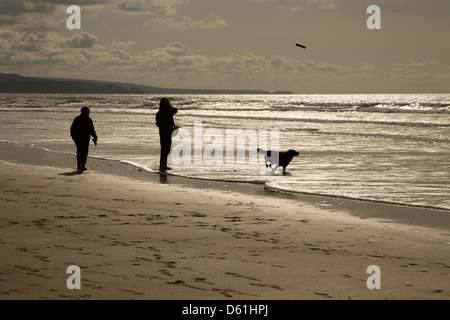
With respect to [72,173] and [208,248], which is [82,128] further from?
[208,248]

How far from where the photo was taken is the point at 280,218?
8.70m

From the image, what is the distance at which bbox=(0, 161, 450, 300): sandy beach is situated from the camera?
17.0ft

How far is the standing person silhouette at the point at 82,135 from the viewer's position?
48.9 ft

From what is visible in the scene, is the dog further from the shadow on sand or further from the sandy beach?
the shadow on sand

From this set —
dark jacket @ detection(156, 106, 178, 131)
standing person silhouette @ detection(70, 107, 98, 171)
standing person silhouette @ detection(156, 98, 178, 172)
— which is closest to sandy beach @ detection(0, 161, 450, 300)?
standing person silhouette @ detection(70, 107, 98, 171)

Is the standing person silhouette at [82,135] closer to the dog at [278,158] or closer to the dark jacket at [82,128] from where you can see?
the dark jacket at [82,128]

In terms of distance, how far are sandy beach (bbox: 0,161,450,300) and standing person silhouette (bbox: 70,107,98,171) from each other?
A: 4069 millimetres

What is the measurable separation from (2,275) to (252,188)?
280 inches

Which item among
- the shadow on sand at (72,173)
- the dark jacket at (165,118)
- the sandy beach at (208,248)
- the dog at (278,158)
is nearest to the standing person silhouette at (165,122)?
the dark jacket at (165,118)

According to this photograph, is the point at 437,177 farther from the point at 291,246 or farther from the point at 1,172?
the point at 1,172

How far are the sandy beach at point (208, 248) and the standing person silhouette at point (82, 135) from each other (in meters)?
4.07

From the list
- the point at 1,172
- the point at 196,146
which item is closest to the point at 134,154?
the point at 196,146
